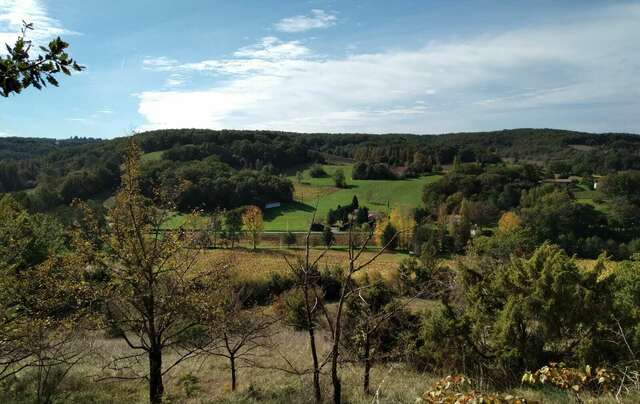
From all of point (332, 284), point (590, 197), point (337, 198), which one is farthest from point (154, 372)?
point (590, 197)

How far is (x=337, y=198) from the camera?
8225 centimetres

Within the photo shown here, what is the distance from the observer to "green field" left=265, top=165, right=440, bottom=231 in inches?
2881

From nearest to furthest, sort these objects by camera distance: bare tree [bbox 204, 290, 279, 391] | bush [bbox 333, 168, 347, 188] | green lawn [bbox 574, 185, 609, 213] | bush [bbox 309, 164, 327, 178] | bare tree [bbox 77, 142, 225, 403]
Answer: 1. bare tree [bbox 77, 142, 225, 403]
2. bare tree [bbox 204, 290, 279, 391]
3. green lawn [bbox 574, 185, 609, 213]
4. bush [bbox 333, 168, 347, 188]
5. bush [bbox 309, 164, 327, 178]

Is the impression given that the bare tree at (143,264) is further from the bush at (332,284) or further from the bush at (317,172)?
the bush at (317,172)

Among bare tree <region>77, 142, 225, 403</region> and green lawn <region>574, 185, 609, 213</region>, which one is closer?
bare tree <region>77, 142, 225, 403</region>

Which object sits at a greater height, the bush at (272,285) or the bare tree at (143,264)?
the bare tree at (143,264)

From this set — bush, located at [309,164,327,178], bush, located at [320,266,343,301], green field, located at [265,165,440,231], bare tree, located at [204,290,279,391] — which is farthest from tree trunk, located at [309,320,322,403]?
bush, located at [309,164,327,178]

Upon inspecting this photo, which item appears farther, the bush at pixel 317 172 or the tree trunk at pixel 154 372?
the bush at pixel 317 172

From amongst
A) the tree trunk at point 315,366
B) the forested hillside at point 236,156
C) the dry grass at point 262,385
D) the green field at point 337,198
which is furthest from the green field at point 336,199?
the tree trunk at point 315,366

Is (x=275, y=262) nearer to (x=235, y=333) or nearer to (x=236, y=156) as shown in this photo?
(x=235, y=333)

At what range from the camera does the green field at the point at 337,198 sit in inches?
2881

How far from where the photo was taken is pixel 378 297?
46.8ft

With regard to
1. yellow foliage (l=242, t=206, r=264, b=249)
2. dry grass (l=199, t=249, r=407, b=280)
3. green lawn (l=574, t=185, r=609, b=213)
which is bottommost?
dry grass (l=199, t=249, r=407, b=280)

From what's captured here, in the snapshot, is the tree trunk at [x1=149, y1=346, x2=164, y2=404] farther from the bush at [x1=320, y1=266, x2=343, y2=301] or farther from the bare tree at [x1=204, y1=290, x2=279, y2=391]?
the bush at [x1=320, y1=266, x2=343, y2=301]
